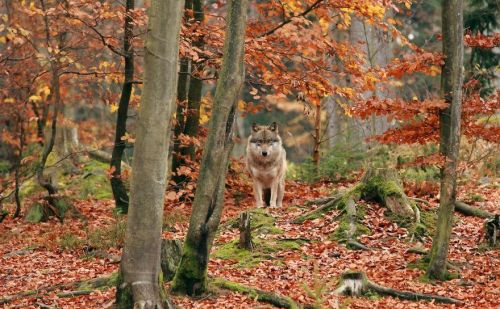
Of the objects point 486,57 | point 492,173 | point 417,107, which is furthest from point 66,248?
point 486,57

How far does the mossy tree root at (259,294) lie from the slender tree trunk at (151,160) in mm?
1769

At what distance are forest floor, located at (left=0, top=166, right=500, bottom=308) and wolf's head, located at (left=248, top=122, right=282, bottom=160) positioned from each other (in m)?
1.43

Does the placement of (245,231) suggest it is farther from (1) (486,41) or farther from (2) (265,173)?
(1) (486,41)

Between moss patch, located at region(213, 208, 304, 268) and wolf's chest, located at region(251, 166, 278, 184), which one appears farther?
wolf's chest, located at region(251, 166, 278, 184)

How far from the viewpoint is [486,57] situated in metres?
21.8

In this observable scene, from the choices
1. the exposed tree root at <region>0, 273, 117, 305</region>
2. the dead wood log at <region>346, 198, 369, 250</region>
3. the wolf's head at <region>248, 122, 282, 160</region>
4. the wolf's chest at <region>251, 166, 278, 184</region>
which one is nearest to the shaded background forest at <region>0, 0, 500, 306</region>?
the dead wood log at <region>346, 198, 369, 250</region>

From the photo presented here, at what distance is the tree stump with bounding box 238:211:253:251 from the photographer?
38.2ft

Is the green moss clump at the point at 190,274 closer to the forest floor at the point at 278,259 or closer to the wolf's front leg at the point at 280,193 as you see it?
the forest floor at the point at 278,259

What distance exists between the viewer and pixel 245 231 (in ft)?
38.7

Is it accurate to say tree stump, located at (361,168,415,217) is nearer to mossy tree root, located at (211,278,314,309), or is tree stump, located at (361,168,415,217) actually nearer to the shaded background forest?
the shaded background forest

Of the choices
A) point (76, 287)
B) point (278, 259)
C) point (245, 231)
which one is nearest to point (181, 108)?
point (245, 231)

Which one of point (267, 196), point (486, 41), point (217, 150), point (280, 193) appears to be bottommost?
point (267, 196)

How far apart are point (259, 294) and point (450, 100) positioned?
4.05 meters

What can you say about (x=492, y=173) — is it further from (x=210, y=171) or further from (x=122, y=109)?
(x=210, y=171)
